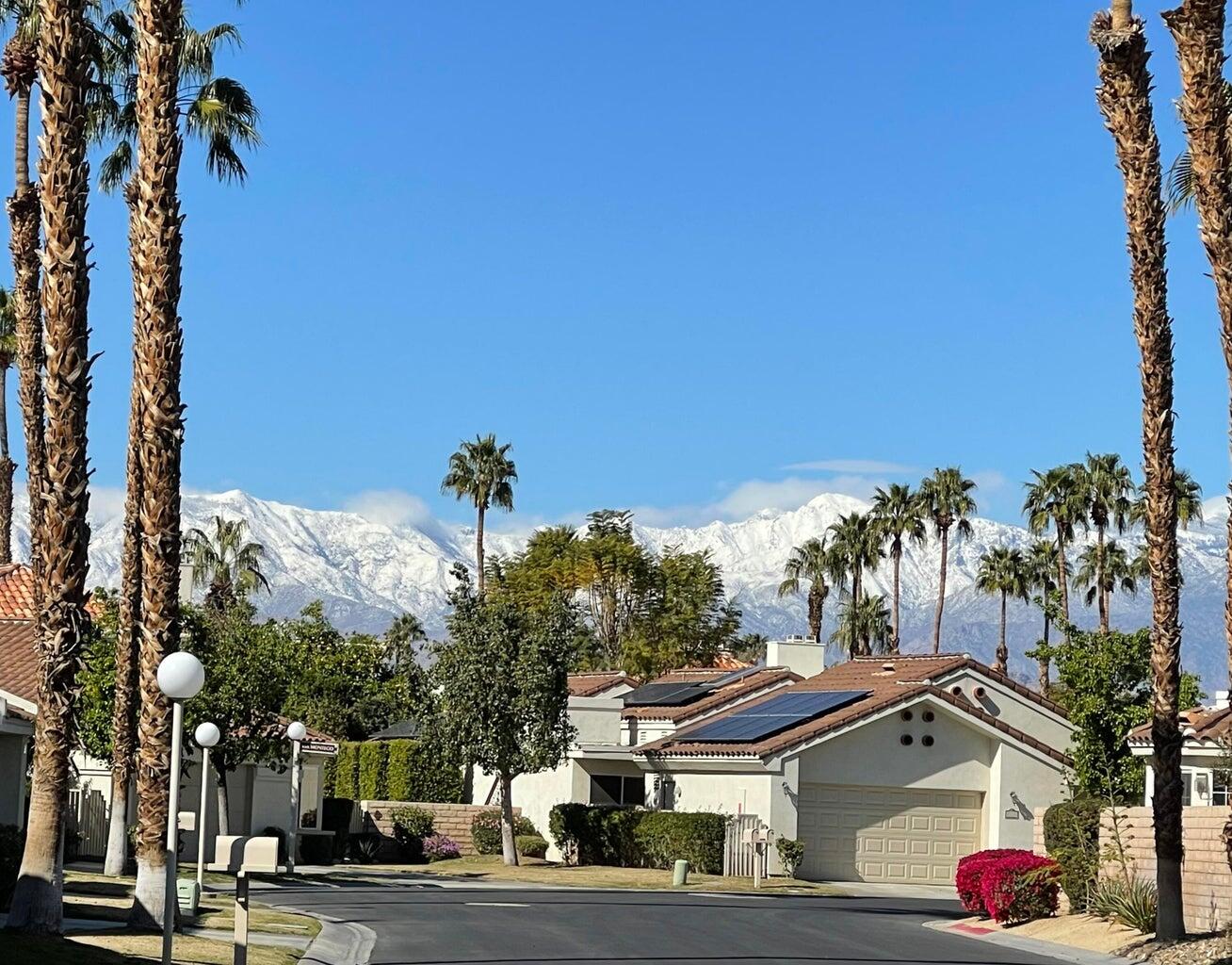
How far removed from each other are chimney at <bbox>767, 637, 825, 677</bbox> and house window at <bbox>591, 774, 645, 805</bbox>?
7.49 m

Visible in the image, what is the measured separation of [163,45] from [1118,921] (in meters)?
18.9

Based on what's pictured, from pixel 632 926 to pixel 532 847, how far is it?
23.7 meters

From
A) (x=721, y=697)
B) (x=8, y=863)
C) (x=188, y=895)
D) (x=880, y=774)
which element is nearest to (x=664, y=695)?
(x=721, y=697)

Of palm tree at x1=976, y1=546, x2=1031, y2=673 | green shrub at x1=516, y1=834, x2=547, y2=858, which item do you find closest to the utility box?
green shrub at x1=516, y1=834, x2=547, y2=858

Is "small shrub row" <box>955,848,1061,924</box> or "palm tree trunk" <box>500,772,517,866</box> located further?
"palm tree trunk" <box>500,772,517,866</box>

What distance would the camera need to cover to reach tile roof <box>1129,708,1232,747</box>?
36500 millimetres

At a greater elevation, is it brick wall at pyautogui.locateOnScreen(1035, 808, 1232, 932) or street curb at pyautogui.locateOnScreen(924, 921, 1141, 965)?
brick wall at pyautogui.locateOnScreen(1035, 808, 1232, 932)

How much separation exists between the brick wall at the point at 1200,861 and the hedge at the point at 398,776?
1172 inches

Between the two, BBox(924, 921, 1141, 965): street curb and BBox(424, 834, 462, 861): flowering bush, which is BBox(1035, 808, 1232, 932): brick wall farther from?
BBox(424, 834, 462, 861): flowering bush

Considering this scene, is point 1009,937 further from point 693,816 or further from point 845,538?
point 845,538

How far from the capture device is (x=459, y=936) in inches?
1029

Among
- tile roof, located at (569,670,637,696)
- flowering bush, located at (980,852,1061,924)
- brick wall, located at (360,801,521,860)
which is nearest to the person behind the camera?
flowering bush, located at (980,852,1061,924)

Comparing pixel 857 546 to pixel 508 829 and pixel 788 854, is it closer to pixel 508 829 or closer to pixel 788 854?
pixel 508 829

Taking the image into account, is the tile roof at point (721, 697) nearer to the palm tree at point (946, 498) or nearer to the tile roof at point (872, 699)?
the tile roof at point (872, 699)
